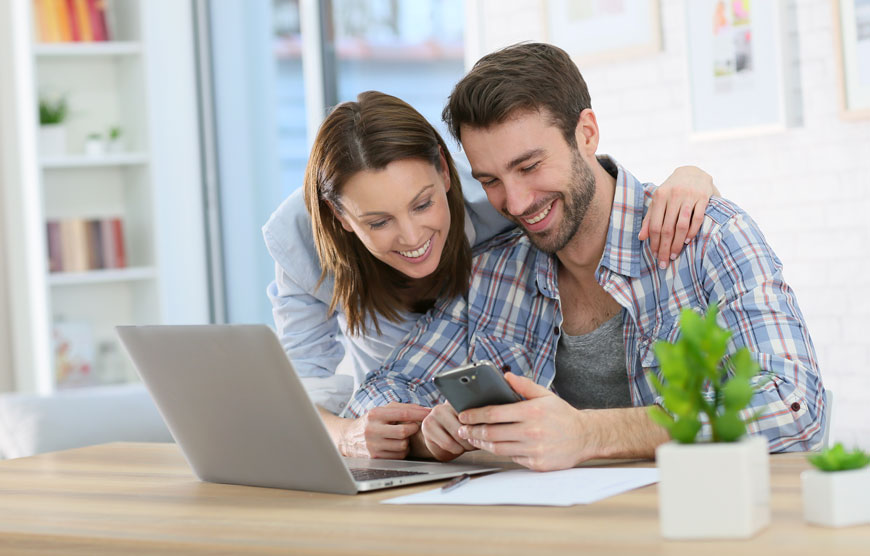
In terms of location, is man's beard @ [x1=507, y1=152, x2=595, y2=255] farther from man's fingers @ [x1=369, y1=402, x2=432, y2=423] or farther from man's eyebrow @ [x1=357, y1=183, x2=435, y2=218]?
man's fingers @ [x1=369, y1=402, x2=432, y2=423]

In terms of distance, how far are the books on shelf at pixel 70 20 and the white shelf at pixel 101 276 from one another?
99 centimetres

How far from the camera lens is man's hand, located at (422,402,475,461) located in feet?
4.81

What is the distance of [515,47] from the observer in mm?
1834

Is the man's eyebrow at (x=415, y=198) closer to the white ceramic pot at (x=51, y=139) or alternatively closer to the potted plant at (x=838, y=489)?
the potted plant at (x=838, y=489)

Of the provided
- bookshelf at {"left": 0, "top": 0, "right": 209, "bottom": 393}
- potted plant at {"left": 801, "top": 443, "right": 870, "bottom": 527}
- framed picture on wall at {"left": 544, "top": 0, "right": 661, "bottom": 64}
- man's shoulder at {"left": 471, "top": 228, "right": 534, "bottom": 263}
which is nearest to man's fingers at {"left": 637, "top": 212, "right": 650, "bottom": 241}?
man's shoulder at {"left": 471, "top": 228, "right": 534, "bottom": 263}

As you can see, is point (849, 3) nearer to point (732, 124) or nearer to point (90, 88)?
point (732, 124)

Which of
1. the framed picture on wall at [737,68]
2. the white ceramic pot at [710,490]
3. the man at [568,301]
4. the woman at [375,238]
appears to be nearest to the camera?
the white ceramic pot at [710,490]

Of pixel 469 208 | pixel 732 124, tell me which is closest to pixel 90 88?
pixel 732 124

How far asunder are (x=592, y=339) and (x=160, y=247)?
3120 millimetres

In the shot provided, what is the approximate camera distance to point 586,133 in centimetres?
183

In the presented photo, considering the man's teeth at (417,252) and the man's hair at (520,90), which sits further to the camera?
the man's teeth at (417,252)

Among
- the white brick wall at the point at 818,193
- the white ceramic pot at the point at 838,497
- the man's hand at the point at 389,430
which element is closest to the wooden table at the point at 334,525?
the white ceramic pot at the point at 838,497

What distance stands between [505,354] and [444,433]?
44 cm

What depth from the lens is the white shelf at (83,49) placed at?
443 centimetres
